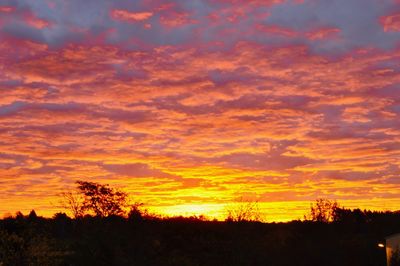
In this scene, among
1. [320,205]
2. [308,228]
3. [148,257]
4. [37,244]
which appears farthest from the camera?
[320,205]

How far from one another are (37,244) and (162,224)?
39.9 m

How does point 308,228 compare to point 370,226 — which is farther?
point 370,226

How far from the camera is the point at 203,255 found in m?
67.8

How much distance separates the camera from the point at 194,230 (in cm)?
8450

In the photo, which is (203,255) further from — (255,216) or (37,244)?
(37,244)

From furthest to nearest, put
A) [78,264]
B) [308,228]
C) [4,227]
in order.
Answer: [308,228]
[78,264]
[4,227]

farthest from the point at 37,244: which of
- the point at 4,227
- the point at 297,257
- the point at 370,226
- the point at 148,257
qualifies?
the point at 370,226

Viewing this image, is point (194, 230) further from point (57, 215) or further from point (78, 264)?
point (78, 264)

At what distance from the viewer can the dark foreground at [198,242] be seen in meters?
53.2

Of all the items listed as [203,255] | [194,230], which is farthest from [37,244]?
[194,230]

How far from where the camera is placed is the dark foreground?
174 feet

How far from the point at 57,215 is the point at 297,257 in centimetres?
4336

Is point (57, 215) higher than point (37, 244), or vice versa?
point (57, 215)

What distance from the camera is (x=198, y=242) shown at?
76.6 meters
